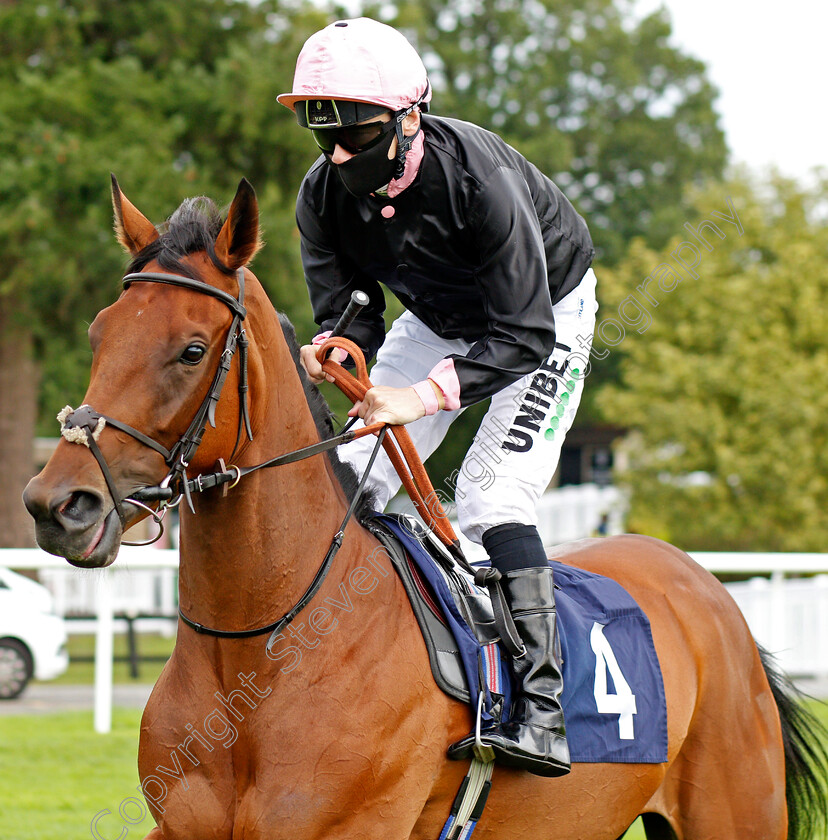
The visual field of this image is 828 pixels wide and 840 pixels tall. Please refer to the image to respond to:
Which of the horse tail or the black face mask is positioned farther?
the horse tail

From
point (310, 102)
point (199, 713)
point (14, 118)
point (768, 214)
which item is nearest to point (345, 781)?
point (199, 713)

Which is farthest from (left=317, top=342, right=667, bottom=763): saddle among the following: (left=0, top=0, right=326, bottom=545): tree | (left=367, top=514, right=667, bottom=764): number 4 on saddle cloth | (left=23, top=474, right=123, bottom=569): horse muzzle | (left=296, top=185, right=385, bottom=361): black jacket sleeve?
(left=0, top=0, right=326, bottom=545): tree

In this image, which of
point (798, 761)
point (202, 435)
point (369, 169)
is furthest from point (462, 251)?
point (798, 761)

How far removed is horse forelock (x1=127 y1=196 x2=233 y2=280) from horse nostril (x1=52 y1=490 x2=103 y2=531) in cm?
61

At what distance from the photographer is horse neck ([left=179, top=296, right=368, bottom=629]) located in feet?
8.93

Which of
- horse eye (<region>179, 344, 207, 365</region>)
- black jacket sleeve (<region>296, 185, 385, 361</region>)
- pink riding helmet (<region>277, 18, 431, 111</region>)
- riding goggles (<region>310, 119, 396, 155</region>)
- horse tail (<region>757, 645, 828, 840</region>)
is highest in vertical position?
pink riding helmet (<region>277, 18, 431, 111</region>)

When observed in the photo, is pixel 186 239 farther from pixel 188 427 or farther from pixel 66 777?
pixel 66 777

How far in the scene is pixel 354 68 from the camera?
295 centimetres

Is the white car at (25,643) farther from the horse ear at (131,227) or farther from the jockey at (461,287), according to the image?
the horse ear at (131,227)

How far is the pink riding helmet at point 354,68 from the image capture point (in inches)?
116

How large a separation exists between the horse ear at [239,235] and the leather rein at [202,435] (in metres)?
0.05

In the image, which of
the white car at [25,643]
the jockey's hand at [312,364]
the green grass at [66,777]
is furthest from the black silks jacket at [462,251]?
the white car at [25,643]

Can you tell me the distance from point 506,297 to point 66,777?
457 cm

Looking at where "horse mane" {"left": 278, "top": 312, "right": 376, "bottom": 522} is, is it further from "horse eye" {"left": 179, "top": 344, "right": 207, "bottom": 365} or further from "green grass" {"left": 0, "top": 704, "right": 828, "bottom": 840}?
"green grass" {"left": 0, "top": 704, "right": 828, "bottom": 840}
